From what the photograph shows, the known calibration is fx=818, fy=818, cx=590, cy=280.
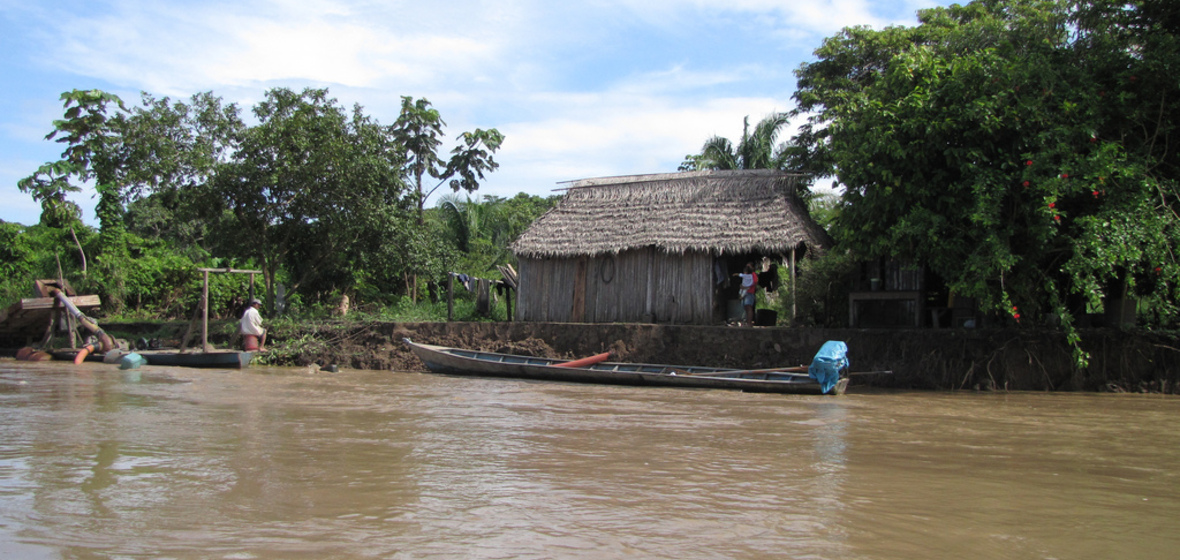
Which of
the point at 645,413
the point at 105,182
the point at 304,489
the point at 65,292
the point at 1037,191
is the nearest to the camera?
the point at 304,489

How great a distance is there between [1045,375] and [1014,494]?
7.54 metres

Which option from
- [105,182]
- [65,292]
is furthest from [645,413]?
[105,182]

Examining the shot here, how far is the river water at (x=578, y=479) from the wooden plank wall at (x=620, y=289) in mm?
5435

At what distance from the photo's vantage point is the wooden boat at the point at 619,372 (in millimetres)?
11742

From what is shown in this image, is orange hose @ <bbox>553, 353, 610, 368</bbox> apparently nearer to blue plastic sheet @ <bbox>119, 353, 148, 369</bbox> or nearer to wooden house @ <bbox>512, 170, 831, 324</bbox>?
wooden house @ <bbox>512, 170, 831, 324</bbox>

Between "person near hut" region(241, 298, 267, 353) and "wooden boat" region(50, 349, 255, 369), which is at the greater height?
"person near hut" region(241, 298, 267, 353)

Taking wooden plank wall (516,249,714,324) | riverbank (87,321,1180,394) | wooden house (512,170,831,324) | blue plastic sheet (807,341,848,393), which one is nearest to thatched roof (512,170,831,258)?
wooden house (512,170,831,324)

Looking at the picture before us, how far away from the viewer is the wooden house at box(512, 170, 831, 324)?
50.2 ft

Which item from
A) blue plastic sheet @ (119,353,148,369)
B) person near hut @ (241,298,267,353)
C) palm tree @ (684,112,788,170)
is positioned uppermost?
palm tree @ (684,112,788,170)

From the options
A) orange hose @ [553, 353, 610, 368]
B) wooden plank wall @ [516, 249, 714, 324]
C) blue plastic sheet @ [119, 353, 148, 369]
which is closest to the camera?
orange hose @ [553, 353, 610, 368]

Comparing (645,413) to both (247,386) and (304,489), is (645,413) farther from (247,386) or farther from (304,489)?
(247,386)

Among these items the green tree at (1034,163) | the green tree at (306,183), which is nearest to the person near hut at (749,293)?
the green tree at (1034,163)

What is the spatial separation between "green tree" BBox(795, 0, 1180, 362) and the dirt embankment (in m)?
0.84

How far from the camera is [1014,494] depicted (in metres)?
5.60
